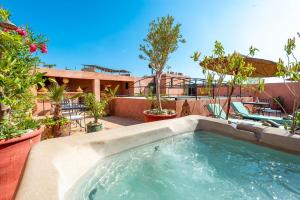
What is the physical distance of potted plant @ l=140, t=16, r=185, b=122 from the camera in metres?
5.70

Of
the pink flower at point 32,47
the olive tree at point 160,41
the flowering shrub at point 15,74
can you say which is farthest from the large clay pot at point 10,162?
the olive tree at point 160,41

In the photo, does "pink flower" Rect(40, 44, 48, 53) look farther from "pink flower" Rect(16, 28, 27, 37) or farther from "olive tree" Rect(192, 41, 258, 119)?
"olive tree" Rect(192, 41, 258, 119)

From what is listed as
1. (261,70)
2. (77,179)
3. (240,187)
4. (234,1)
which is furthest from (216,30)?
(77,179)

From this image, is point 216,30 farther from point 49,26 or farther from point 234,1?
point 49,26

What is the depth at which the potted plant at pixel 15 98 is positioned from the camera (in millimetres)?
2066

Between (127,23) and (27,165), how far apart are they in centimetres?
1156

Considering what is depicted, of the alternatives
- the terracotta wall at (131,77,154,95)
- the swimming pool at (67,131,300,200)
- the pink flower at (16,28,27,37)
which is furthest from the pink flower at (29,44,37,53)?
the terracotta wall at (131,77,154,95)

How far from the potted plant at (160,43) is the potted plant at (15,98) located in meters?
3.61

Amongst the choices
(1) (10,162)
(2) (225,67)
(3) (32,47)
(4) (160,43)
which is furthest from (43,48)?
(2) (225,67)

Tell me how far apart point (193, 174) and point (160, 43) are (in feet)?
14.8

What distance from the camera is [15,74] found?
2449 mm

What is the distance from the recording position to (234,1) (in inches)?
240

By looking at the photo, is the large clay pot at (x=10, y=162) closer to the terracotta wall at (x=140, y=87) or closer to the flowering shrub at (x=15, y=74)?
the flowering shrub at (x=15, y=74)

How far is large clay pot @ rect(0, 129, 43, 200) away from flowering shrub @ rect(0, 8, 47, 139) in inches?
4.4
